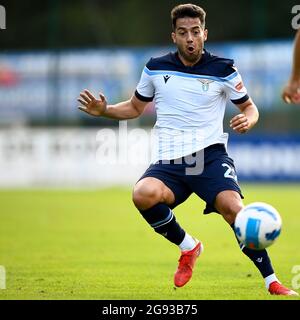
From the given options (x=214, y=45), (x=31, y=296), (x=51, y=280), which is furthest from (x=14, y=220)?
(x=214, y=45)

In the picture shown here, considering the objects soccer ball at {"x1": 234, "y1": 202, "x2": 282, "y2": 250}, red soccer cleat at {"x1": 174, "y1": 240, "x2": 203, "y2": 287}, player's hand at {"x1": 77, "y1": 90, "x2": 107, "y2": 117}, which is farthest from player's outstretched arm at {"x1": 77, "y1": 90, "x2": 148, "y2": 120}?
soccer ball at {"x1": 234, "y1": 202, "x2": 282, "y2": 250}

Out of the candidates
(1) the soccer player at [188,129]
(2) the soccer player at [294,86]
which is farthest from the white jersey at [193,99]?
(2) the soccer player at [294,86]

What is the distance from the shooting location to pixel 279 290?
7.68 m

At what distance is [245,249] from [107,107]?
79.7 inches

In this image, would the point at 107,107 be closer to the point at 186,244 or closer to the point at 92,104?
the point at 92,104

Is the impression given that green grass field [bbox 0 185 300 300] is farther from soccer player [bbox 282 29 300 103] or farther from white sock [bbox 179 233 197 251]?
soccer player [bbox 282 29 300 103]

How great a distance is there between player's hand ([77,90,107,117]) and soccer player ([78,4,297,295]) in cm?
2

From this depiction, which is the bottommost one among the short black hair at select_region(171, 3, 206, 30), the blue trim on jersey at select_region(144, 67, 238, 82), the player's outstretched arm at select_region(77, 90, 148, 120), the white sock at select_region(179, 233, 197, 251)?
the white sock at select_region(179, 233, 197, 251)

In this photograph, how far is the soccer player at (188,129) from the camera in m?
8.12

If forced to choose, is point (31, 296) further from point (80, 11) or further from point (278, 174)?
point (80, 11)

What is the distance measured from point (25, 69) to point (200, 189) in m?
20.4

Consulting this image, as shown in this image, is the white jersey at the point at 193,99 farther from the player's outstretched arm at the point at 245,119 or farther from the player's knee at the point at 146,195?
the player's knee at the point at 146,195

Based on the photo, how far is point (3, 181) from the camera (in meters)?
24.1

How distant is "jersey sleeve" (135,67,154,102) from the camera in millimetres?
8563
